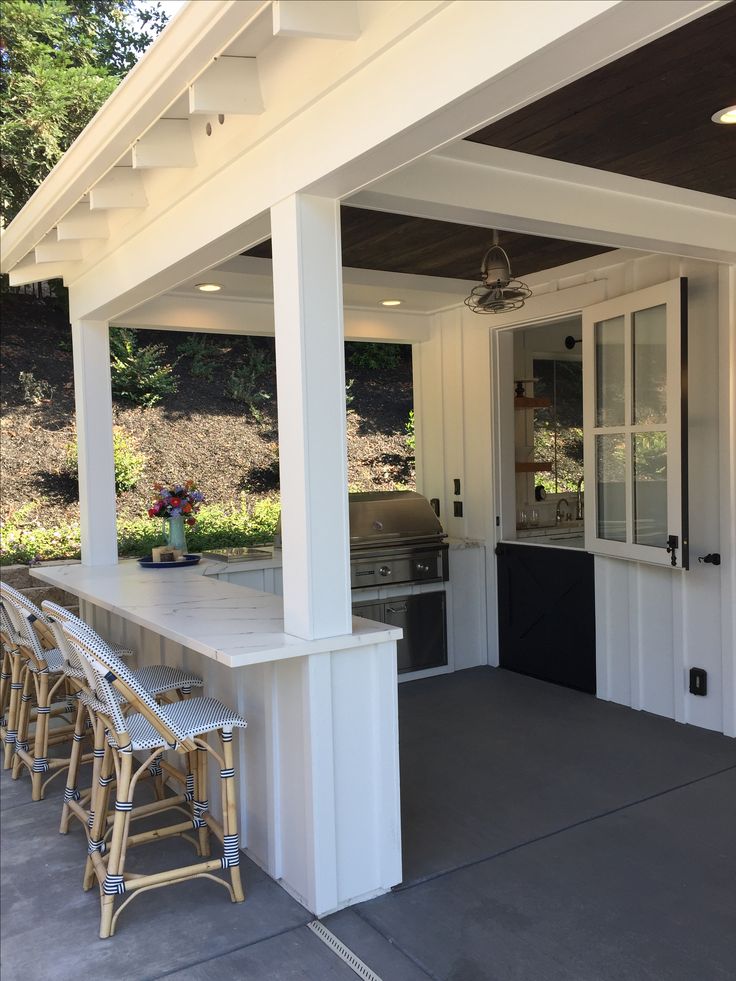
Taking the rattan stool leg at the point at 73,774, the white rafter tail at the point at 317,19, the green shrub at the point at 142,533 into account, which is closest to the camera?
the white rafter tail at the point at 317,19

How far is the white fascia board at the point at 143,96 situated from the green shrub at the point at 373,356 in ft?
23.5

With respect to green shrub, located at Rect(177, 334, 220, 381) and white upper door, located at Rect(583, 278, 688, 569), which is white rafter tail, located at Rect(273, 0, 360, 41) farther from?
green shrub, located at Rect(177, 334, 220, 381)

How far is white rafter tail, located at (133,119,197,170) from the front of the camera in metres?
2.90

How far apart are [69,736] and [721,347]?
3.70m

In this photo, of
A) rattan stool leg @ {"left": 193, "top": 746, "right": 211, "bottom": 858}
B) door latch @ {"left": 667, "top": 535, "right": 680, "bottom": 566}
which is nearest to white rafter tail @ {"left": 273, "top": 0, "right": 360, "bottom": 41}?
rattan stool leg @ {"left": 193, "top": 746, "right": 211, "bottom": 858}

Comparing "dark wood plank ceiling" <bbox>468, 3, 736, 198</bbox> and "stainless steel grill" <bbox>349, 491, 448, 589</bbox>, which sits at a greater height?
"dark wood plank ceiling" <bbox>468, 3, 736, 198</bbox>

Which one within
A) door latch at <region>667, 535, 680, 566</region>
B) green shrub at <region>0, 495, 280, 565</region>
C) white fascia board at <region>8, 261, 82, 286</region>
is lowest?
green shrub at <region>0, 495, 280, 565</region>

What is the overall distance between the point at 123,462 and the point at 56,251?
4.83 m

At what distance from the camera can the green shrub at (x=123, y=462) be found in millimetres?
8750

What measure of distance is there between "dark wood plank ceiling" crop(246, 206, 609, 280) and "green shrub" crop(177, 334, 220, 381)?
5384 millimetres

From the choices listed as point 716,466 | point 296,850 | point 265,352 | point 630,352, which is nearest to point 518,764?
point 296,850

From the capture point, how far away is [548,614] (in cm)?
509

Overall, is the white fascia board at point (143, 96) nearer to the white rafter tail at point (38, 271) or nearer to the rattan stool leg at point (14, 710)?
the white rafter tail at point (38, 271)

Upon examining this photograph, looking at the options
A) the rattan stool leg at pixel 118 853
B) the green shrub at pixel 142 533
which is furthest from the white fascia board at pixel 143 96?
the green shrub at pixel 142 533
